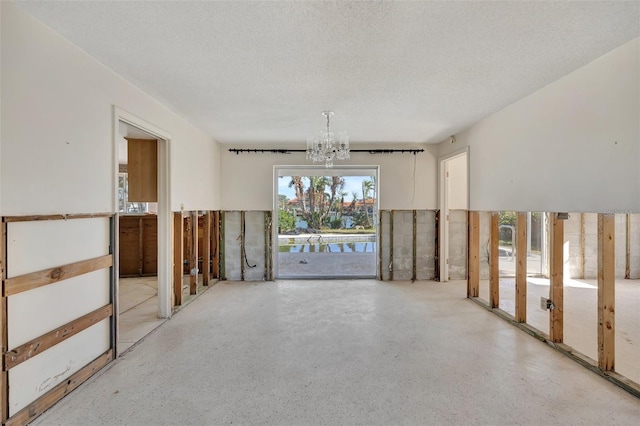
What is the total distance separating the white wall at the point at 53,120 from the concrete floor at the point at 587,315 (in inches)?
169

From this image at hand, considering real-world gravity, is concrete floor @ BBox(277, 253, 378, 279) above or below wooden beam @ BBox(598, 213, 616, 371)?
below

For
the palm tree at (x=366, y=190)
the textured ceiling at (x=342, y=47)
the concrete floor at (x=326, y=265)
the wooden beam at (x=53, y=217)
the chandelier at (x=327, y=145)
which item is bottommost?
the concrete floor at (x=326, y=265)

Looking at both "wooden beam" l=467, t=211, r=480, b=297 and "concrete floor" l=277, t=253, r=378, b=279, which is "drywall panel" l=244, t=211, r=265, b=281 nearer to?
"concrete floor" l=277, t=253, r=378, b=279

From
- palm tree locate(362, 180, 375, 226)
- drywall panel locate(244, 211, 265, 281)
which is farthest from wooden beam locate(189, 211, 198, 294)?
palm tree locate(362, 180, 375, 226)

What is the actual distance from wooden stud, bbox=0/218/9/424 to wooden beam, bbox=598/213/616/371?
13.1ft

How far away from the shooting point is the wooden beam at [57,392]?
173cm

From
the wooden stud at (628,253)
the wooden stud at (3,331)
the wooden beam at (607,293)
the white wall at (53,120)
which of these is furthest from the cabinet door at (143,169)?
the wooden stud at (628,253)

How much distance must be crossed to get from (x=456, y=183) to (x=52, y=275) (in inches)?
221

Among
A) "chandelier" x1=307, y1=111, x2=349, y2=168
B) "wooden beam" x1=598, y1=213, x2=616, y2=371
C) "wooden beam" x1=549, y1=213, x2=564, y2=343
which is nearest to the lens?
"wooden beam" x1=598, y1=213, x2=616, y2=371

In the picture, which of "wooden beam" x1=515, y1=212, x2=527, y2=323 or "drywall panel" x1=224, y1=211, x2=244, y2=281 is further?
"drywall panel" x1=224, y1=211, x2=244, y2=281

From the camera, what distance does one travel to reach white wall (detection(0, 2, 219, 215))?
1695 mm

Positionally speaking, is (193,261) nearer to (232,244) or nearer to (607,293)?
(232,244)

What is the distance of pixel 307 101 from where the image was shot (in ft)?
10.4

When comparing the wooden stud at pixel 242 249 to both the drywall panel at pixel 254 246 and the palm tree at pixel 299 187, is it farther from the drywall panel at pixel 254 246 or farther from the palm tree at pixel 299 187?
the palm tree at pixel 299 187
